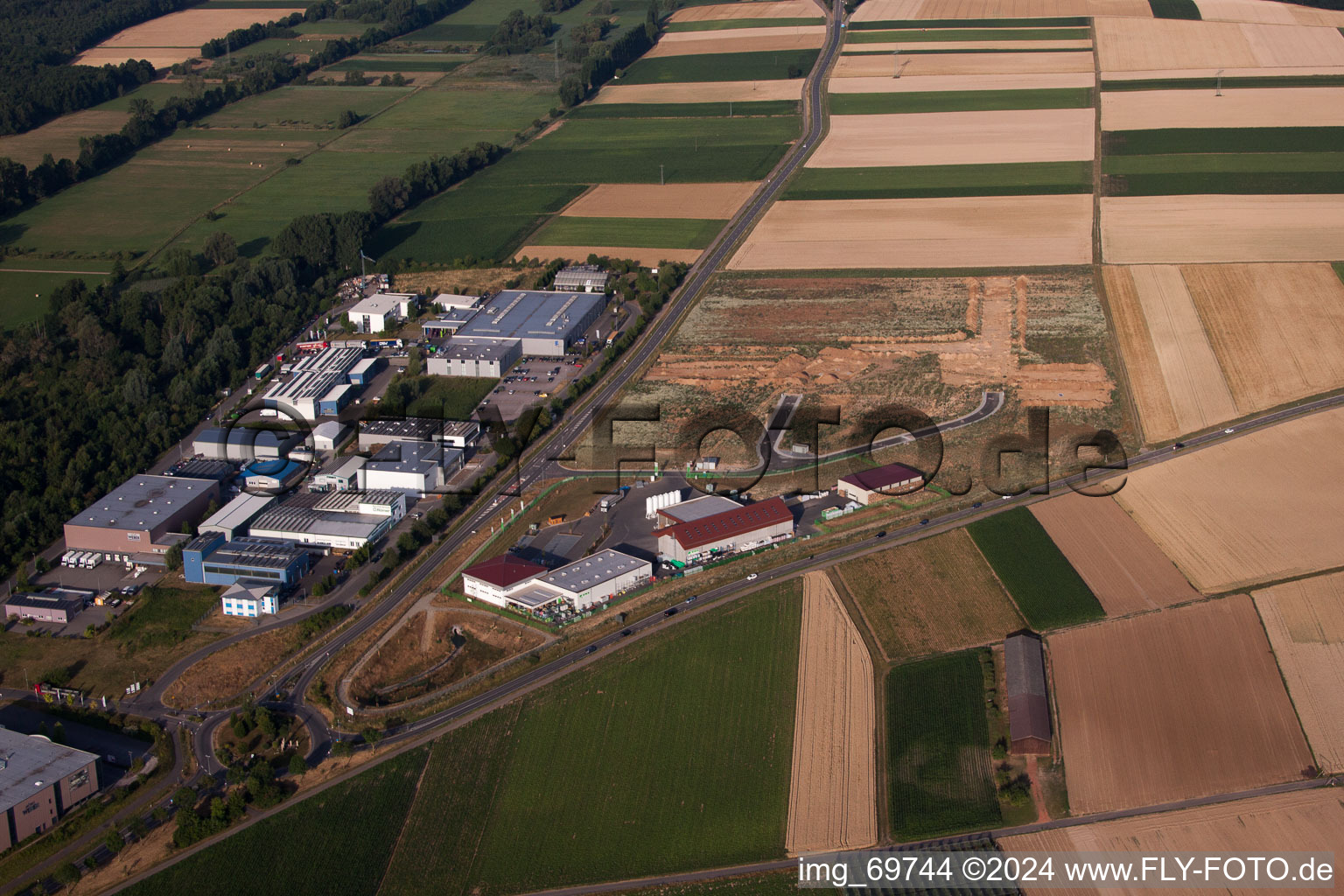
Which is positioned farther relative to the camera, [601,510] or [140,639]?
[601,510]

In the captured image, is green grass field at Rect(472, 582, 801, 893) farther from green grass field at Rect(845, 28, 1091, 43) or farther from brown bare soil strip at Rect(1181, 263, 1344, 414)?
green grass field at Rect(845, 28, 1091, 43)

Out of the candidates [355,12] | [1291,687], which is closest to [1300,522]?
[1291,687]

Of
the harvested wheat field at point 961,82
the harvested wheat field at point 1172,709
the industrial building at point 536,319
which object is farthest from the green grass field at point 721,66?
the harvested wheat field at point 1172,709

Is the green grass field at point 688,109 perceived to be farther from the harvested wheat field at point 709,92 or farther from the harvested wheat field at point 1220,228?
the harvested wheat field at point 1220,228

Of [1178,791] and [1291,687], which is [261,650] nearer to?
[1178,791]

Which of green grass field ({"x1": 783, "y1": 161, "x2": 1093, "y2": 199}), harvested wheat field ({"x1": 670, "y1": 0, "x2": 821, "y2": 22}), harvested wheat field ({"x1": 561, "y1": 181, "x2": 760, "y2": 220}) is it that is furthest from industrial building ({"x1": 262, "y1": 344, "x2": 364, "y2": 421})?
harvested wheat field ({"x1": 670, "y1": 0, "x2": 821, "y2": 22})

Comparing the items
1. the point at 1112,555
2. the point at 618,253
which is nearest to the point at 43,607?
the point at 1112,555
